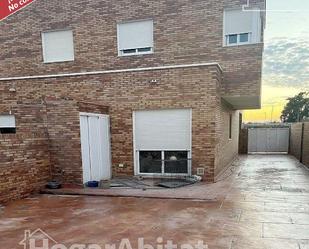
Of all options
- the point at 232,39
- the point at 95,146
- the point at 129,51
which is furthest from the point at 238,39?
the point at 95,146

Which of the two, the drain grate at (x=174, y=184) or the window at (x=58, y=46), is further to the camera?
the window at (x=58, y=46)

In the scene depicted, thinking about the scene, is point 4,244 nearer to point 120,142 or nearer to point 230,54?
point 120,142

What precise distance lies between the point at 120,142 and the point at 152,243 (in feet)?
17.3

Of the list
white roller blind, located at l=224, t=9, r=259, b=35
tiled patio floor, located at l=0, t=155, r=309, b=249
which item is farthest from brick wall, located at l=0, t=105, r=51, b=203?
white roller blind, located at l=224, t=9, r=259, b=35

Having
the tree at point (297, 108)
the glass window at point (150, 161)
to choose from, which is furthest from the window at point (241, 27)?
the tree at point (297, 108)

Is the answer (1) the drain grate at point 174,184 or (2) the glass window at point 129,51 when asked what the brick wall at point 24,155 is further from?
(2) the glass window at point 129,51

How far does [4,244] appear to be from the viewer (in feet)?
13.9

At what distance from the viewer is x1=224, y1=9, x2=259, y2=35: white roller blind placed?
955cm

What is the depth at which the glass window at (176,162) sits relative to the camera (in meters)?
8.79

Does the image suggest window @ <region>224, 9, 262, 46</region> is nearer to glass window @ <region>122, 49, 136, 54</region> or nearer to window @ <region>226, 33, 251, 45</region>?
window @ <region>226, 33, 251, 45</region>

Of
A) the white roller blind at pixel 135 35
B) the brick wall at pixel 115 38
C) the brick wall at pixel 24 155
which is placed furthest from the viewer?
the white roller blind at pixel 135 35

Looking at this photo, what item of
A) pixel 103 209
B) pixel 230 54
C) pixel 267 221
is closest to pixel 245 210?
pixel 267 221

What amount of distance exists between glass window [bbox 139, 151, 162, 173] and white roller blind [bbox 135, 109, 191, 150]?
0.19 metres

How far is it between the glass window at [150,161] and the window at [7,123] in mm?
4096
